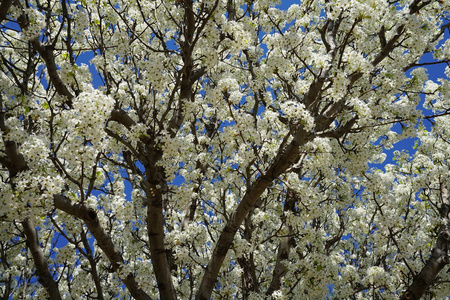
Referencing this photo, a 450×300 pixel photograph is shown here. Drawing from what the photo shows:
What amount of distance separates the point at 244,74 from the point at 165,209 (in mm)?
4097

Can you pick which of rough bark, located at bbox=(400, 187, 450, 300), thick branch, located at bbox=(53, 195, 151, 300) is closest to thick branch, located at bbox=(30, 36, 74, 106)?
thick branch, located at bbox=(53, 195, 151, 300)

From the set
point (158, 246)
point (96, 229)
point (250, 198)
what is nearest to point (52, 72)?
point (96, 229)

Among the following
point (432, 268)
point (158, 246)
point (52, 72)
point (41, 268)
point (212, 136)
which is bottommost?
point (432, 268)

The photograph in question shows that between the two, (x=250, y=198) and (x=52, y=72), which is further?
(x=250, y=198)

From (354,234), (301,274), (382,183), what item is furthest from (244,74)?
(354,234)

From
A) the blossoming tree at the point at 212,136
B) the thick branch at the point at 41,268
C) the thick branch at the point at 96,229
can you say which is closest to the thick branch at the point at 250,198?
the blossoming tree at the point at 212,136

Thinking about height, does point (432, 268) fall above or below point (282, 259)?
below

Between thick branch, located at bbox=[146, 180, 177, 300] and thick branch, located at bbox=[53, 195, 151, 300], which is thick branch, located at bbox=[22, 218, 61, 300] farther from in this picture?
thick branch, located at bbox=[146, 180, 177, 300]

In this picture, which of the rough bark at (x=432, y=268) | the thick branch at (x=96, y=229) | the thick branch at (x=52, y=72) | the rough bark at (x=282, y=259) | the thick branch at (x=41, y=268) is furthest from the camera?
the rough bark at (x=282, y=259)

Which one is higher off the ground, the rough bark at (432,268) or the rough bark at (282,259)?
the rough bark at (282,259)

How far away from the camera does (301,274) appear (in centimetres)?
748

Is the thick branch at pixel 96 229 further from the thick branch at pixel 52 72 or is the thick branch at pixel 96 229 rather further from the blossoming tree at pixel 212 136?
the thick branch at pixel 52 72

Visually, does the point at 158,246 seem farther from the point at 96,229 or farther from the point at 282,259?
the point at 282,259

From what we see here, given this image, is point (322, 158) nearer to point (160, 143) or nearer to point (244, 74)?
point (160, 143)
